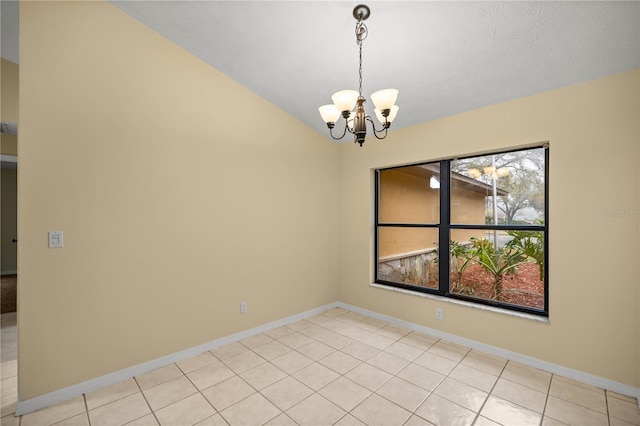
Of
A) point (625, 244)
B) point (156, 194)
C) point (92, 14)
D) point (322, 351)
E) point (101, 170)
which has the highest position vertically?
point (92, 14)

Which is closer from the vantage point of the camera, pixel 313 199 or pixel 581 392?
pixel 581 392

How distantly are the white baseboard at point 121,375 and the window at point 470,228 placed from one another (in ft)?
6.37

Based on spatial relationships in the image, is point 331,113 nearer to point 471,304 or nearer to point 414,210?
point 414,210

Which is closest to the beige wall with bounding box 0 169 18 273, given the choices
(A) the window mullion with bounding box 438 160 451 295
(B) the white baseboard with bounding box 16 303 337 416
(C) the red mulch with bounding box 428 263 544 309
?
(B) the white baseboard with bounding box 16 303 337 416

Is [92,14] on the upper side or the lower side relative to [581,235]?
upper

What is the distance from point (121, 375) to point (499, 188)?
382 centimetres

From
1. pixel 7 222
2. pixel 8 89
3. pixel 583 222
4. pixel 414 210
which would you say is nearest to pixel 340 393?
pixel 414 210

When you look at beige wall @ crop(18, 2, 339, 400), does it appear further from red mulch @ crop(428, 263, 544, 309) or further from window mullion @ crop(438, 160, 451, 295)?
red mulch @ crop(428, 263, 544, 309)

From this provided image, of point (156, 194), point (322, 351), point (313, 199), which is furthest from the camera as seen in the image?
point (313, 199)

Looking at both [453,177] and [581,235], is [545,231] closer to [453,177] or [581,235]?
[581,235]

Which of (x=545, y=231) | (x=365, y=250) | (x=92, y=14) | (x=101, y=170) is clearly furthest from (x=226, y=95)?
(x=545, y=231)

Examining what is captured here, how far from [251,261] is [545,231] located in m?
2.92

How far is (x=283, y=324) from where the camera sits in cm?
357

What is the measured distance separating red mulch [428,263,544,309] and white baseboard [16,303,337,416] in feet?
7.53
